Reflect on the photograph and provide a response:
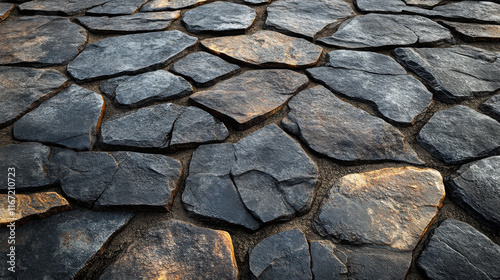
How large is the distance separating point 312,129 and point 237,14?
1.30 metres

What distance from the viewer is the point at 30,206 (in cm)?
122

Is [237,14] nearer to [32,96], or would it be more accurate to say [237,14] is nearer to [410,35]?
[410,35]

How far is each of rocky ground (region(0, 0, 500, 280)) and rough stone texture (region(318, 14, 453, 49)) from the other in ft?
0.05

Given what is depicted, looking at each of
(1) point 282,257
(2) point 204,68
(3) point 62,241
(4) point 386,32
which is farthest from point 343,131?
(3) point 62,241

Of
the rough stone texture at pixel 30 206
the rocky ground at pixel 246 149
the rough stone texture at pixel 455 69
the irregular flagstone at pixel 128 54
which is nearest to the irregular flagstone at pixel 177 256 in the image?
the rocky ground at pixel 246 149

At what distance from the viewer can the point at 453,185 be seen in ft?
4.57

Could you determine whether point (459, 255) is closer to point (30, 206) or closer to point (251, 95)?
point (251, 95)

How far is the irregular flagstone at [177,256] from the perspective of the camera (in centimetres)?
110

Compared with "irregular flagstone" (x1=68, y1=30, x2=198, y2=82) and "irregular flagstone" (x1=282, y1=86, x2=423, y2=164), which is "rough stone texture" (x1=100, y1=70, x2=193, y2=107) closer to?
"irregular flagstone" (x1=68, y1=30, x2=198, y2=82)

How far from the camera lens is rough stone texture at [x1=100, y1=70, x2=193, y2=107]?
1714 mm

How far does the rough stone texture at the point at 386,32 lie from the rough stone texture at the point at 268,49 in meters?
0.20

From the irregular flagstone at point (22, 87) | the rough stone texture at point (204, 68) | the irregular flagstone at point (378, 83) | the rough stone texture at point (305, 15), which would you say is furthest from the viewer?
the rough stone texture at point (305, 15)

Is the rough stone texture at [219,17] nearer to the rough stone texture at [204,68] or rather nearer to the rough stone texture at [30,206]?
the rough stone texture at [204,68]

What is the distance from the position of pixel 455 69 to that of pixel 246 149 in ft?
4.76
